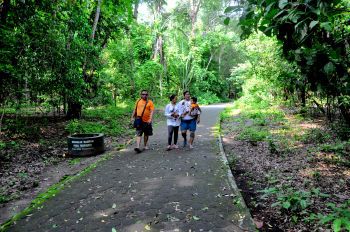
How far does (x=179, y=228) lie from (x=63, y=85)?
27.9 ft

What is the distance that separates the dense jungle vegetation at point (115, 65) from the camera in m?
2.98

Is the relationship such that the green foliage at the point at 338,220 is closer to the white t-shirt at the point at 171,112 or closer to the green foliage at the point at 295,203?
the green foliage at the point at 295,203

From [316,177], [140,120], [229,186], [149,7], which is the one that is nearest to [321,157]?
[316,177]

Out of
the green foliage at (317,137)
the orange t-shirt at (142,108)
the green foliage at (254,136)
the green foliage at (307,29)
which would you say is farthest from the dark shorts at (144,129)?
the green foliage at (307,29)

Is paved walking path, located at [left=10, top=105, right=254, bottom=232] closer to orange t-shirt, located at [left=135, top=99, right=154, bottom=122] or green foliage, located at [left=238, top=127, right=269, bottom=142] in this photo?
orange t-shirt, located at [left=135, top=99, right=154, bottom=122]

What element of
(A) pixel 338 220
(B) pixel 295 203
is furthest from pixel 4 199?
(A) pixel 338 220

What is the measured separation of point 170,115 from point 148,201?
188 inches

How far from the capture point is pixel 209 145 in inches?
435

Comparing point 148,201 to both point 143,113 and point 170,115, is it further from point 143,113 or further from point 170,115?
point 170,115

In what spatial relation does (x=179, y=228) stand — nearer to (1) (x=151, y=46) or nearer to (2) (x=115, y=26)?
(2) (x=115, y=26)

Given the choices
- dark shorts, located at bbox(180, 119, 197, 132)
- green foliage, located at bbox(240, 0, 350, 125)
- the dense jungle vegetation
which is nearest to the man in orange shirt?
dark shorts, located at bbox(180, 119, 197, 132)

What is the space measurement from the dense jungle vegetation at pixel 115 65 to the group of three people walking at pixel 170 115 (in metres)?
2.83

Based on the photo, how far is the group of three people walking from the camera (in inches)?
384

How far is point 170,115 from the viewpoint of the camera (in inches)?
396
